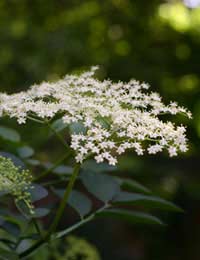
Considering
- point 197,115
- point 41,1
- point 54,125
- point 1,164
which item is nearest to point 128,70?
point 197,115

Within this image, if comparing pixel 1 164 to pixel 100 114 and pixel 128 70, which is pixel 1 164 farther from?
pixel 128 70

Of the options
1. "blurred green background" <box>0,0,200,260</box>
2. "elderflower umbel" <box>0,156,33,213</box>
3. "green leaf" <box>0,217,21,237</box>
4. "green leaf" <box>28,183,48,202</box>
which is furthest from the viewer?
"blurred green background" <box>0,0,200,260</box>


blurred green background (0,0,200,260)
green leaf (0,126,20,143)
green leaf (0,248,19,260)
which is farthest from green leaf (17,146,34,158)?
blurred green background (0,0,200,260)

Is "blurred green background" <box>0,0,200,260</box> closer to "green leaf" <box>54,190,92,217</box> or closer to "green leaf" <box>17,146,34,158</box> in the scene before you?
"green leaf" <box>17,146,34,158</box>

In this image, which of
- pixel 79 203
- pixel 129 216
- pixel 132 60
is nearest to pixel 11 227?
pixel 79 203

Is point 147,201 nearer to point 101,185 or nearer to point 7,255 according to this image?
point 101,185

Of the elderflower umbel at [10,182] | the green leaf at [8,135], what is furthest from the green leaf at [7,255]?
the green leaf at [8,135]
